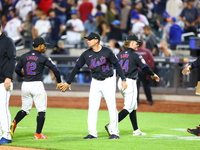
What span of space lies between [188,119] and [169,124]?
1305 millimetres

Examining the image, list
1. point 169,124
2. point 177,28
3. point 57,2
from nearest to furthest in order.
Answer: point 169,124 → point 177,28 → point 57,2

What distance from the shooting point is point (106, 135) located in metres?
9.77

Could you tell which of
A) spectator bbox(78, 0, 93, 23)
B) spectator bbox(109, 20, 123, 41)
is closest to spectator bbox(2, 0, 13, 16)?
spectator bbox(78, 0, 93, 23)

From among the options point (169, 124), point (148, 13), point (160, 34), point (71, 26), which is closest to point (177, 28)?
point (160, 34)

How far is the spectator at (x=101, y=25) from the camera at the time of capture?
20.0m

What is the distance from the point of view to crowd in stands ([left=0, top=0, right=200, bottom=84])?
19.3 metres

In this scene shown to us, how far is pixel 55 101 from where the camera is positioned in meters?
17.6

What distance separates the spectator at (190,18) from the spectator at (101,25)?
3218mm

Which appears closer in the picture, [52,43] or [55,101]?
[55,101]

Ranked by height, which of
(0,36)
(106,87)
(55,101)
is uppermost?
(0,36)

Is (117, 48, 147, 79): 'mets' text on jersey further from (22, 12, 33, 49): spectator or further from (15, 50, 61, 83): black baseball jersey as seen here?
(22, 12, 33, 49): spectator

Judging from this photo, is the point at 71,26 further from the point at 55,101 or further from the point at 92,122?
the point at 92,122

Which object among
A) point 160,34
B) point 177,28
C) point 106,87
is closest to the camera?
point 106,87

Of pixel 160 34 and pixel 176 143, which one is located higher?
pixel 160 34
